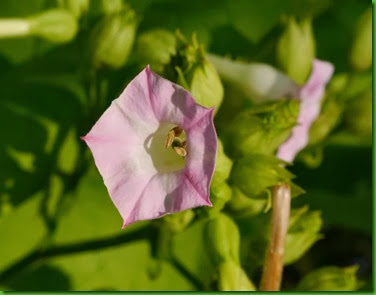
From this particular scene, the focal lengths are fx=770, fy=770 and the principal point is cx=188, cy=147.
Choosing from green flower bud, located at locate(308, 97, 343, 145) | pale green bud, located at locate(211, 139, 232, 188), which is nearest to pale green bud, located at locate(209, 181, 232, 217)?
pale green bud, located at locate(211, 139, 232, 188)

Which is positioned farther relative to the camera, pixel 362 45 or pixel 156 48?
pixel 362 45

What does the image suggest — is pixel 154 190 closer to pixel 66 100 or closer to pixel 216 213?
pixel 216 213

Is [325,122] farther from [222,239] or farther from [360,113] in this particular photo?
[222,239]

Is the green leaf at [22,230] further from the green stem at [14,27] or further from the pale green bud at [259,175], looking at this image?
the pale green bud at [259,175]

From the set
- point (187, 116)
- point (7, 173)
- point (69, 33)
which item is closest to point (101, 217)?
point (7, 173)

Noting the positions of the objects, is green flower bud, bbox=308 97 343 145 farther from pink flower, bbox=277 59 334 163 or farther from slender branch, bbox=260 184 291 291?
slender branch, bbox=260 184 291 291

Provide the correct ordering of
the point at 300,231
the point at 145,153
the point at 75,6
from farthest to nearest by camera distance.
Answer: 1. the point at 75,6
2. the point at 300,231
3. the point at 145,153

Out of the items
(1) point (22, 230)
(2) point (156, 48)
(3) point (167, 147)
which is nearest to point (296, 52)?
(2) point (156, 48)
